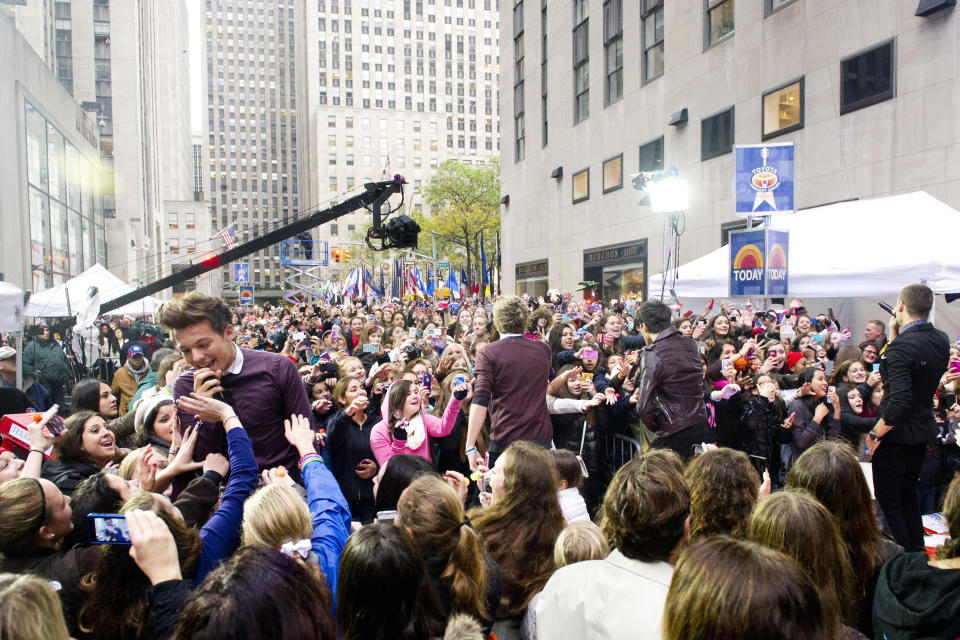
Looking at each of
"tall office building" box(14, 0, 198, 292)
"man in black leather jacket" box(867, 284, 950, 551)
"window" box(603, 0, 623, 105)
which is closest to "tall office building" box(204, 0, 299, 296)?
"tall office building" box(14, 0, 198, 292)

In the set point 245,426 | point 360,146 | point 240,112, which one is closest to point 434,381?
point 245,426

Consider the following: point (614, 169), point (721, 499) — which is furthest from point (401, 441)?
point (614, 169)

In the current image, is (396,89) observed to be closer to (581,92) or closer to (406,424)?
(581,92)

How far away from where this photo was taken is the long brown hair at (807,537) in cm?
239

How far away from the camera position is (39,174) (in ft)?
85.3

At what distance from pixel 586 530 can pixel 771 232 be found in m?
6.74

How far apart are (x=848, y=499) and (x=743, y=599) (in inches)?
71.3

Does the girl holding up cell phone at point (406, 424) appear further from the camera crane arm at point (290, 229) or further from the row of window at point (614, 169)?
the row of window at point (614, 169)

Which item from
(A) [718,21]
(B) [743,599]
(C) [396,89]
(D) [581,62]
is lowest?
(B) [743,599]

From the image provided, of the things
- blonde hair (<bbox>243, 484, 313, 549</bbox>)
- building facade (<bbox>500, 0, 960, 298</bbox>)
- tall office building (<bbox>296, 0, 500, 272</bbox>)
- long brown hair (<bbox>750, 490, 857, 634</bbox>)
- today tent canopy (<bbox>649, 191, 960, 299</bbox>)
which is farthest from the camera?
tall office building (<bbox>296, 0, 500, 272</bbox>)

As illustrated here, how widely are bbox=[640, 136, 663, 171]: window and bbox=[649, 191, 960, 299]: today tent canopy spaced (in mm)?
12931

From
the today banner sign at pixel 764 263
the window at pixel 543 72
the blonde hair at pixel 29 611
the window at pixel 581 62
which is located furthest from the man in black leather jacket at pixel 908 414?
the window at pixel 543 72

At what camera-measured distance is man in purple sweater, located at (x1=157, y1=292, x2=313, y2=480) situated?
327 centimetres

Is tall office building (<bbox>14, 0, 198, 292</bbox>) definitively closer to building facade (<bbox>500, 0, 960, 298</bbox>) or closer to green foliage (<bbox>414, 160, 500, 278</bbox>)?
green foliage (<bbox>414, 160, 500, 278</bbox>)
